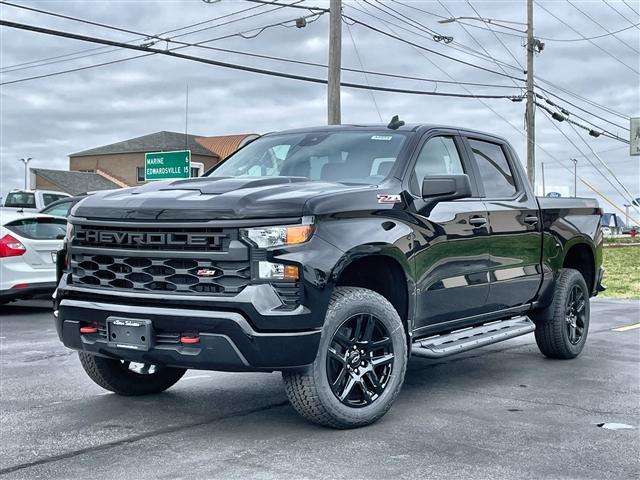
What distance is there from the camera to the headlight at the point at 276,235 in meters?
4.91

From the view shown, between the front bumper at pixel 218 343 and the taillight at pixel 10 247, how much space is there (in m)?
7.24

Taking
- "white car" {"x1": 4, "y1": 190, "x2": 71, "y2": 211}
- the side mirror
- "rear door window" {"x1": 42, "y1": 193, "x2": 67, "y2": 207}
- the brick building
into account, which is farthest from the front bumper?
the brick building

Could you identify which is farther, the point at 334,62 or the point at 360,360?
the point at 334,62

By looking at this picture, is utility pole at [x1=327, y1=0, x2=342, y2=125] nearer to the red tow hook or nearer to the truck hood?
the truck hood

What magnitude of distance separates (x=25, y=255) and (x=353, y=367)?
776 centimetres

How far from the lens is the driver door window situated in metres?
6.26

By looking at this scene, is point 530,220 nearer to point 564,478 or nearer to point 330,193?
point 330,193

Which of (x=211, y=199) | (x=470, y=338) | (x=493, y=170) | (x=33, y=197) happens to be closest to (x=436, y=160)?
(x=493, y=170)

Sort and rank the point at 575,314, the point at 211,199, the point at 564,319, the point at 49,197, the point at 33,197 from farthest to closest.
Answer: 1. the point at 33,197
2. the point at 49,197
3. the point at 575,314
4. the point at 564,319
5. the point at 211,199

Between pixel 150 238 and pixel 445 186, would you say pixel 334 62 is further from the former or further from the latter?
pixel 150 238

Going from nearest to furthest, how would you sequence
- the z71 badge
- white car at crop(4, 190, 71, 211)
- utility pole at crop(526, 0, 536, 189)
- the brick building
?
the z71 badge, white car at crop(4, 190, 71, 211), utility pole at crop(526, 0, 536, 189), the brick building

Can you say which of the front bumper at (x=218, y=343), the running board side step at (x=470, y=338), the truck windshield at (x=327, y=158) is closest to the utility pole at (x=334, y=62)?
the running board side step at (x=470, y=338)

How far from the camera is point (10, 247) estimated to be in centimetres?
1175

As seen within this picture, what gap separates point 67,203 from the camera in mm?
16438
